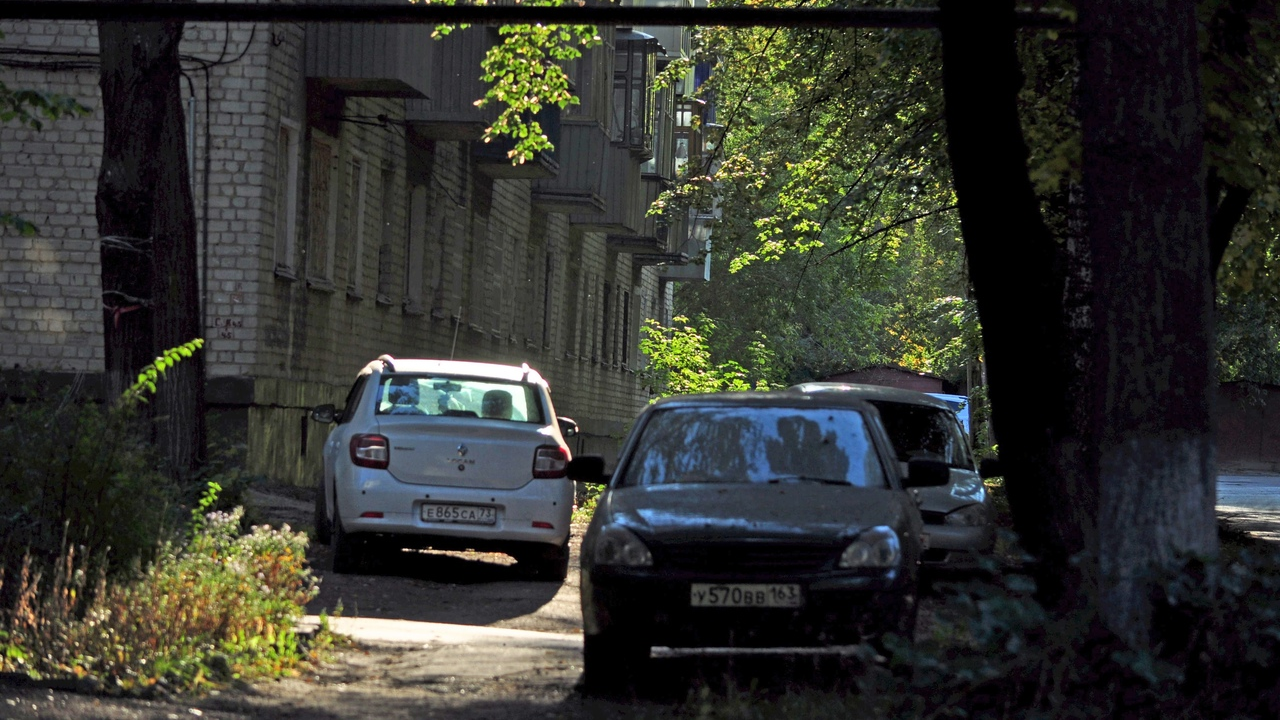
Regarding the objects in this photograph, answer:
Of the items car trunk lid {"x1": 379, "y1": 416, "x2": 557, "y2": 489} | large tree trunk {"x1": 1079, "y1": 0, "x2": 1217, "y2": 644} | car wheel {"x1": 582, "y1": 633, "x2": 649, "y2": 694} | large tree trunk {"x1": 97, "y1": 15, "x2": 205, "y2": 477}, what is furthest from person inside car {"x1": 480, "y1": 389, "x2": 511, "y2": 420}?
large tree trunk {"x1": 1079, "y1": 0, "x2": 1217, "y2": 644}

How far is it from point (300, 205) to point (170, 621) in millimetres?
13396

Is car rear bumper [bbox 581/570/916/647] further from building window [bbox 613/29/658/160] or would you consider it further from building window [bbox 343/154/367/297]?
building window [bbox 613/29/658/160]

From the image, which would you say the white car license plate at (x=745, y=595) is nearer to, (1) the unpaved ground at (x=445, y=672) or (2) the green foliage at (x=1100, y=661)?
(1) the unpaved ground at (x=445, y=672)

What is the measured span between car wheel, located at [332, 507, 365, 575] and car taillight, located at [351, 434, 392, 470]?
16.5 inches

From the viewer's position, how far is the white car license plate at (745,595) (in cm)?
865

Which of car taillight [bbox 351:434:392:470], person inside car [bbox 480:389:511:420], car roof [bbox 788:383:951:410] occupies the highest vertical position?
car roof [bbox 788:383:951:410]

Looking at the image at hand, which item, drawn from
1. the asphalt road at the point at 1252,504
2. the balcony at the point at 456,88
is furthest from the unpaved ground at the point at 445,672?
the asphalt road at the point at 1252,504

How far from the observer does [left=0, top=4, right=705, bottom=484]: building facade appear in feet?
65.3

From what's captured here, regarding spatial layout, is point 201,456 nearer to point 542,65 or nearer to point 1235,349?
→ point 542,65

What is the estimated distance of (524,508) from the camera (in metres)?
13.8

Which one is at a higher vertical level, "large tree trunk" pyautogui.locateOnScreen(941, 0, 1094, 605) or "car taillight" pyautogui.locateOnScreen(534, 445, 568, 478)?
"large tree trunk" pyautogui.locateOnScreen(941, 0, 1094, 605)

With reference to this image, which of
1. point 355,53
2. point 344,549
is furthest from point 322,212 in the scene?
point 344,549

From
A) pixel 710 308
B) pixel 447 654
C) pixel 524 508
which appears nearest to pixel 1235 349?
pixel 710 308

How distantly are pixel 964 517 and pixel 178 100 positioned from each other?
6712 mm
